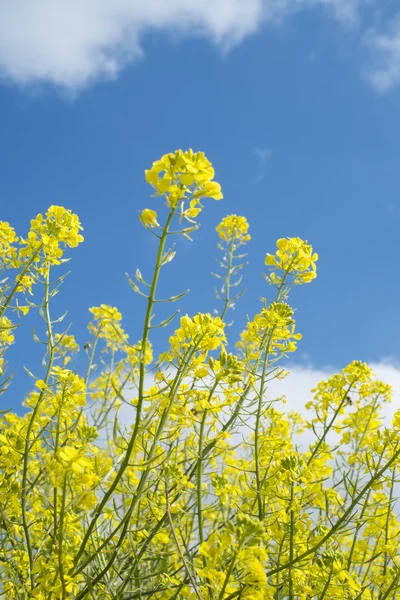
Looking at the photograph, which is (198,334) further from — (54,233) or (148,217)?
(54,233)

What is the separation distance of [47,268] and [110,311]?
237cm

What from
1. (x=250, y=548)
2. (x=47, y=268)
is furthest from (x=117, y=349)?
(x=250, y=548)

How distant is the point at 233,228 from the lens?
186 inches

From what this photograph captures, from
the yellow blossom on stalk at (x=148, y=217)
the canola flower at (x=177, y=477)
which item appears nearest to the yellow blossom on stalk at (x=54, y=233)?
the canola flower at (x=177, y=477)

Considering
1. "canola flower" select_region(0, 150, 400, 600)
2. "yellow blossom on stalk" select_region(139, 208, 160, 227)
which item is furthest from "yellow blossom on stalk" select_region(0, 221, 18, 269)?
"yellow blossom on stalk" select_region(139, 208, 160, 227)

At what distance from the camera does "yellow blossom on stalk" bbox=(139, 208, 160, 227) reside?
188 centimetres

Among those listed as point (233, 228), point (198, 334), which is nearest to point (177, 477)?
point (198, 334)

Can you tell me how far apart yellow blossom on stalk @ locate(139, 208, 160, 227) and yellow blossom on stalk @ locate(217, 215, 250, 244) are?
284 cm

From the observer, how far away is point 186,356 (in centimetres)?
241

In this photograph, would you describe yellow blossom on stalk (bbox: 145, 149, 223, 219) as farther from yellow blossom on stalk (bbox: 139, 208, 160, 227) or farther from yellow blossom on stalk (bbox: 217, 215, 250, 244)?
yellow blossom on stalk (bbox: 217, 215, 250, 244)

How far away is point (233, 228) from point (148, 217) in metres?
2.90

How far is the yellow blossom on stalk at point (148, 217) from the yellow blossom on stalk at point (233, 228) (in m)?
2.84

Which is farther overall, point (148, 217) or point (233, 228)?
point (233, 228)

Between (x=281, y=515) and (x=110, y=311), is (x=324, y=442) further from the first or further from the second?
(x=110, y=311)
